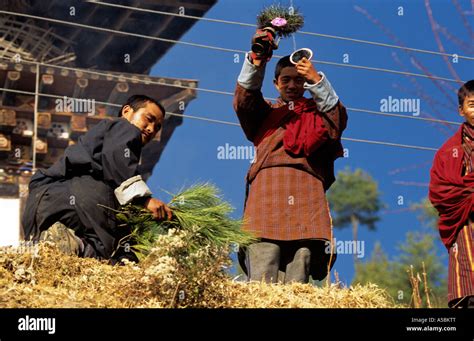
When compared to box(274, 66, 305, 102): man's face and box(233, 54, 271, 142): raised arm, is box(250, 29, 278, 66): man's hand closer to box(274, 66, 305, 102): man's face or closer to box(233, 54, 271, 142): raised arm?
box(233, 54, 271, 142): raised arm

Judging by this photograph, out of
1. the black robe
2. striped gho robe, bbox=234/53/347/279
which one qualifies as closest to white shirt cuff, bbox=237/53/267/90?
striped gho robe, bbox=234/53/347/279

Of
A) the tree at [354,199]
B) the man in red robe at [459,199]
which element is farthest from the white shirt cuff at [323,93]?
the tree at [354,199]

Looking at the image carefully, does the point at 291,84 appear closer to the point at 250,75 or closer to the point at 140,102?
the point at 250,75

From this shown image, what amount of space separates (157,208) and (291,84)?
1.51 meters

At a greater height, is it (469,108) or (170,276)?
(469,108)

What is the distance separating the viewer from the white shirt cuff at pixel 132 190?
6.29m

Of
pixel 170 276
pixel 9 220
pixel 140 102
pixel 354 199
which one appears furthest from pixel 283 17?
pixel 354 199

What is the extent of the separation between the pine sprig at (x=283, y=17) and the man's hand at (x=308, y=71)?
1.64ft

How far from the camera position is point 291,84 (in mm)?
7305

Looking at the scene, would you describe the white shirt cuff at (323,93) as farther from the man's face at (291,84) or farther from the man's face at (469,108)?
the man's face at (469,108)

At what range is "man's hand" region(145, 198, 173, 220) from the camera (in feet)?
20.7
